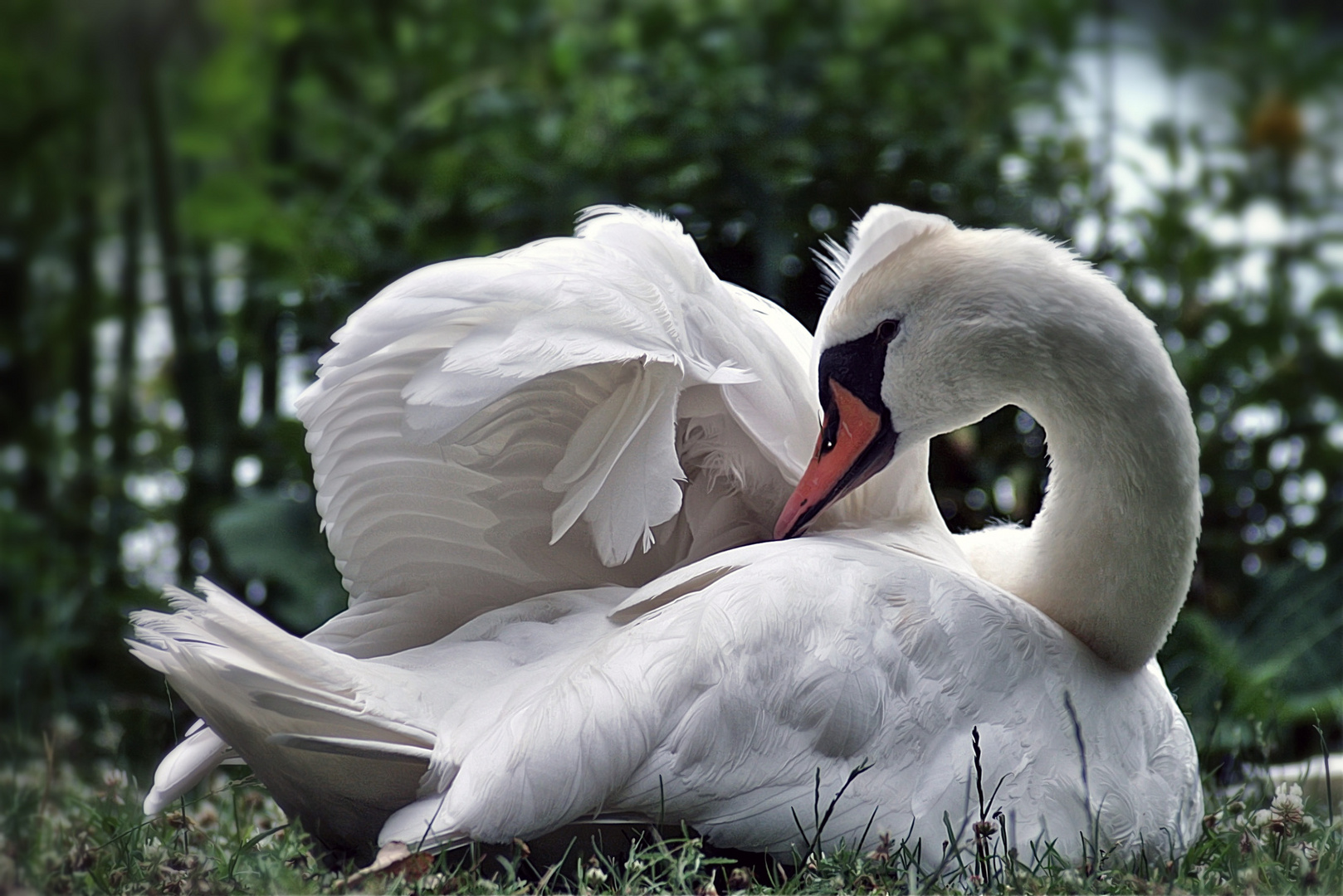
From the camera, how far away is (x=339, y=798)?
6.45 ft

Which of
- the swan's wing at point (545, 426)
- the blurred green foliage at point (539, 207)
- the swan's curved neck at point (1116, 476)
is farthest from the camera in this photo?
the blurred green foliage at point (539, 207)

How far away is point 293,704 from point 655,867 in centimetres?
54

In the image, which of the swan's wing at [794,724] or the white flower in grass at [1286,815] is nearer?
the swan's wing at [794,724]

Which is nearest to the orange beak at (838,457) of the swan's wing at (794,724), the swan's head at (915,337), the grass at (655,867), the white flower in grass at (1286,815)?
the swan's head at (915,337)

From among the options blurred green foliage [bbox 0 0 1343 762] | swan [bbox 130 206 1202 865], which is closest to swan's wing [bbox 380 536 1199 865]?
swan [bbox 130 206 1202 865]

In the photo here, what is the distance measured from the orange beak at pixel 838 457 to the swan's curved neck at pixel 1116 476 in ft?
0.77

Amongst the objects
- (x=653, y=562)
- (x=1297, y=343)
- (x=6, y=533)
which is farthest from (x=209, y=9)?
(x=1297, y=343)

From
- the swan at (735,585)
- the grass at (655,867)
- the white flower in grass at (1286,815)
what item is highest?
the swan at (735,585)

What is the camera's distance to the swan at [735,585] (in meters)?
1.87

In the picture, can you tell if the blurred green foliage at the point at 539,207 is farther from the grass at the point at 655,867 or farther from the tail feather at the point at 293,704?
the tail feather at the point at 293,704

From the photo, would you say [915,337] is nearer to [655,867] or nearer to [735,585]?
[735,585]

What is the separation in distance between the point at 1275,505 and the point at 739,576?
2579 mm

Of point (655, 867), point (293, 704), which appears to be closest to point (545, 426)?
point (293, 704)

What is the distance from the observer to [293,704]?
1.83 m
